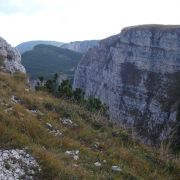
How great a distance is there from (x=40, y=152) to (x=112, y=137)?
15.0 ft

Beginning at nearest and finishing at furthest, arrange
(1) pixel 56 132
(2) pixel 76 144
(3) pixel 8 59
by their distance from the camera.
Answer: (2) pixel 76 144 < (1) pixel 56 132 < (3) pixel 8 59

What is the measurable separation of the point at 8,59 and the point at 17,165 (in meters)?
16.7

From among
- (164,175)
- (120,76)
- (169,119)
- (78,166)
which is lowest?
(169,119)

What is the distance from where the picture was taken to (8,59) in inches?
1045

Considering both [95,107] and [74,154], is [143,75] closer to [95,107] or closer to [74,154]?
[95,107]

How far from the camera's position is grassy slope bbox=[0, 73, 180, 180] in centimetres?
1119

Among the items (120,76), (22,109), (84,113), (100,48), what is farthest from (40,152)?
(100,48)

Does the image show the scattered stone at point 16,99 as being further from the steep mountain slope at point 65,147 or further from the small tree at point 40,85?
the small tree at point 40,85

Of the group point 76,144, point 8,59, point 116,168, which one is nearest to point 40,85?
point 8,59

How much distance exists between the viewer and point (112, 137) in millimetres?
15273

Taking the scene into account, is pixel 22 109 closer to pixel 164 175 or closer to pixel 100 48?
pixel 164 175

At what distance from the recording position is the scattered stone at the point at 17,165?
10159 mm

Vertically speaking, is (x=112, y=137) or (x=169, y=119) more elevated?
(x=112, y=137)

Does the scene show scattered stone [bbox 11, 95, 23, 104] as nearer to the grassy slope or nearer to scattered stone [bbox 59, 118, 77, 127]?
the grassy slope
